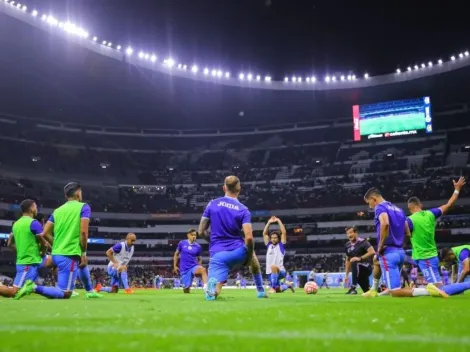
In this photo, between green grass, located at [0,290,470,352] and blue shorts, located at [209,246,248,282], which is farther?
blue shorts, located at [209,246,248,282]

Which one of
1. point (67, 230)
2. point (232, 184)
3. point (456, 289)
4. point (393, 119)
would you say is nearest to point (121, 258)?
point (67, 230)

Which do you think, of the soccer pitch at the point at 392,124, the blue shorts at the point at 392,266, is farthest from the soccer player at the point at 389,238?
the soccer pitch at the point at 392,124

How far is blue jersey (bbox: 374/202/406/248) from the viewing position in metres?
9.62

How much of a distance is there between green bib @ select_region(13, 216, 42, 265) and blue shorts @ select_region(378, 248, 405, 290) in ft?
22.9

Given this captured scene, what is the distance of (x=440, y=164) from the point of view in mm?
52625

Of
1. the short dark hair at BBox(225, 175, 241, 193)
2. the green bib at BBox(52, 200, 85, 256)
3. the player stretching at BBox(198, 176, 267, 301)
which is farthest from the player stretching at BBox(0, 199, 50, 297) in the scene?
the short dark hair at BBox(225, 175, 241, 193)

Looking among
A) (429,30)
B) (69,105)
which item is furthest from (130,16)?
(429,30)

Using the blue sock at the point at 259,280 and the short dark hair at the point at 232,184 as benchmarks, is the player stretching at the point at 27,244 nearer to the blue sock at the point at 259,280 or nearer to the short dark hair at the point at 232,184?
the short dark hair at the point at 232,184

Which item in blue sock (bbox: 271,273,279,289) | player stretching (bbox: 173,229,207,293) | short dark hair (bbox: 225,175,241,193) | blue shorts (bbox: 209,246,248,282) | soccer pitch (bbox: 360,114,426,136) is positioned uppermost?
soccer pitch (bbox: 360,114,426,136)

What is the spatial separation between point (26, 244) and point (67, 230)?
53.1 inches

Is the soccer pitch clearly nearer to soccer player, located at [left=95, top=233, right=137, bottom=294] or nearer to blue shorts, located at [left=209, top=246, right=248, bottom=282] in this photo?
soccer player, located at [left=95, top=233, right=137, bottom=294]

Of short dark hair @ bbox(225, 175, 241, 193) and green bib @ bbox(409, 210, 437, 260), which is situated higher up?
short dark hair @ bbox(225, 175, 241, 193)

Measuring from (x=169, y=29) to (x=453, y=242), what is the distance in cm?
3340

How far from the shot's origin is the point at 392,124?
45.6 meters
